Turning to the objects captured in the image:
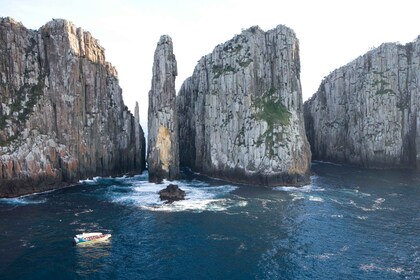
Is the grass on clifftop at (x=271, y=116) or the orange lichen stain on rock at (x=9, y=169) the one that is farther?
the grass on clifftop at (x=271, y=116)

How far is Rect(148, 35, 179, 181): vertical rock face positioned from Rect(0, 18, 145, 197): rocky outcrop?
18.1 m

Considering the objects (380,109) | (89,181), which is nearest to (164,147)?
(89,181)

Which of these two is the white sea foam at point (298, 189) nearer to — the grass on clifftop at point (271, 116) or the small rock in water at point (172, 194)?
the grass on clifftop at point (271, 116)

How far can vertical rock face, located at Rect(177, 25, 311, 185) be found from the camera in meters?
118

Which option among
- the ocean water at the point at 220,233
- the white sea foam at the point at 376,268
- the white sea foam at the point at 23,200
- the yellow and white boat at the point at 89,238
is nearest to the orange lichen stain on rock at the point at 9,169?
the white sea foam at the point at 23,200

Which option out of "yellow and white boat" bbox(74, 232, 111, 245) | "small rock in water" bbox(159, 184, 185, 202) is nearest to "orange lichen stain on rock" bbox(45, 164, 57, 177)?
"small rock in water" bbox(159, 184, 185, 202)

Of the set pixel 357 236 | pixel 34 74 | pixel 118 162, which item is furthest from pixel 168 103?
pixel 357 236

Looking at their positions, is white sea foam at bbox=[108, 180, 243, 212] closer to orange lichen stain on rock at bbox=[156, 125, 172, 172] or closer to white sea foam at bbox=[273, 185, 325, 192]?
orange lichen stain on rock at bbox=[156, 125, 172, 172]

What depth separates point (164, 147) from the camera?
→ 126875 mm

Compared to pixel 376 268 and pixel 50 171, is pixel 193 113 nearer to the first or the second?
pixel 50 171

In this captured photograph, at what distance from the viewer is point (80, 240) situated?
216 ft

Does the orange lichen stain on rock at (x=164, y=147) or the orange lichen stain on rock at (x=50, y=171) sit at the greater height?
the orange lichen stain on rock at (x=164, y=147)

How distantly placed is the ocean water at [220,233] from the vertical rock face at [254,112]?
36.0 ft

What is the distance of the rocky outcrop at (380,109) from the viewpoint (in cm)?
14562
